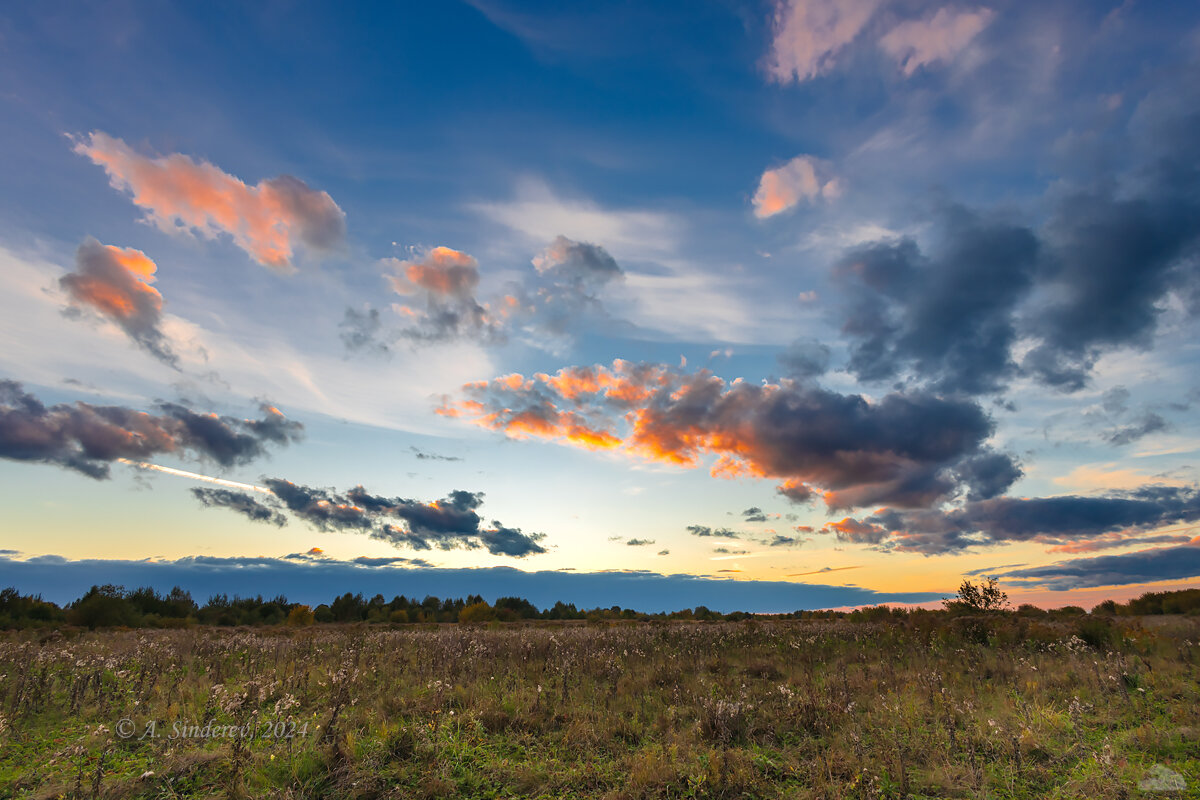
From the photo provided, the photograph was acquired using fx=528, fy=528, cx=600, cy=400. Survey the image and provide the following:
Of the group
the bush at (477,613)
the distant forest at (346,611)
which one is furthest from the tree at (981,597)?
the bush at (477,613)

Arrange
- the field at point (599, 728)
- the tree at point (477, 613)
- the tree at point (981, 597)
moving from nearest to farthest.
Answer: the field at point (599, 728), the tree at point (981, 597), the tree at point (477, 613)

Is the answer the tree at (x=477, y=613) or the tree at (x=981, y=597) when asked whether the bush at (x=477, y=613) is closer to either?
the tree at (x=477, y=613)

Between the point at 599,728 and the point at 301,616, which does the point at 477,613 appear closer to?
the point at 301,616

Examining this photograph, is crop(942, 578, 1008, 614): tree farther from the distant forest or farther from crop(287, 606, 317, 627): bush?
crop(287, 606, 317, 627): bush

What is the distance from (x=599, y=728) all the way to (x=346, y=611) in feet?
235

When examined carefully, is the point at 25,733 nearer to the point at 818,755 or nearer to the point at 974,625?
the point at 818,755

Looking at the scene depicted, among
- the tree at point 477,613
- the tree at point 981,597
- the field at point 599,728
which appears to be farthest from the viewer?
the tree at point 477,613

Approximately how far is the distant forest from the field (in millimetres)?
24092

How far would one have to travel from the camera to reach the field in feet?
23.7

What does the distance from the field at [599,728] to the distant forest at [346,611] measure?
79.0 ft

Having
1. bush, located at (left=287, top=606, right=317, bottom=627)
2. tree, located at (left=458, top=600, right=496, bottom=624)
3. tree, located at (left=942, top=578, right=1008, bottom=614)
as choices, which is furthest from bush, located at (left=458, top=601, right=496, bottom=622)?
tree, located at (left=942, top=578, right=1008, bottom=614)

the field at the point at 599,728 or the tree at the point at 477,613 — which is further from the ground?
the field at the point at 599,728

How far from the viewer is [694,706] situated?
35.4 ft

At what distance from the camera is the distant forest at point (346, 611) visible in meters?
41.1
